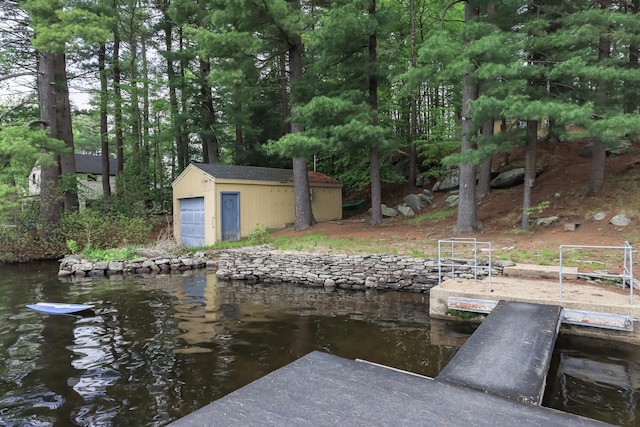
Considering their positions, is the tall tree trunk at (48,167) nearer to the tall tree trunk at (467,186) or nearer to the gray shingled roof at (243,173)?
the gray shingled roof at (243,173)

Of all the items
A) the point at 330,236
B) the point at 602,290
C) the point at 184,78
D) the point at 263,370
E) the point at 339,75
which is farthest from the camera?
the point at 184,78

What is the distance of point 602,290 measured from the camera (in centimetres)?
611

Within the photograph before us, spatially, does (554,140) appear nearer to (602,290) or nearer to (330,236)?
(330,236)

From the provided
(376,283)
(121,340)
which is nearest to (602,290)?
(376,283)

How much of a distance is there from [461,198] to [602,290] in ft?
19.1

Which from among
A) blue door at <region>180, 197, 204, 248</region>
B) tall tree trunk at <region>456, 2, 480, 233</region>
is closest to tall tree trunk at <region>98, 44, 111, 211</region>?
blue door at <region>180, 197, 204, 248</region>

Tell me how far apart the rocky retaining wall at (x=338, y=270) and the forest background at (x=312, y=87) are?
135 inches

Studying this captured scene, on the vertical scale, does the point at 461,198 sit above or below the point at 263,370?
above

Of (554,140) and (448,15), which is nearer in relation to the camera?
(554,140)

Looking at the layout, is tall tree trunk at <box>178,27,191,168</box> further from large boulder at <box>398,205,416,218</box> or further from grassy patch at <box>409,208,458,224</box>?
grassy patch at <box>409,208,458,224</box>

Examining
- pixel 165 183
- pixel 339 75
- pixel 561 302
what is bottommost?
pixel 561 302

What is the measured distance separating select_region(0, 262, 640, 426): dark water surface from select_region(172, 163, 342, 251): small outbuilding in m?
5.72

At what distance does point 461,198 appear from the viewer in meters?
11.7

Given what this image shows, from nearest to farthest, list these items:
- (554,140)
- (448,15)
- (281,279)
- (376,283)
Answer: (376,283) → (281,279) → (554,140) → (448,15)
